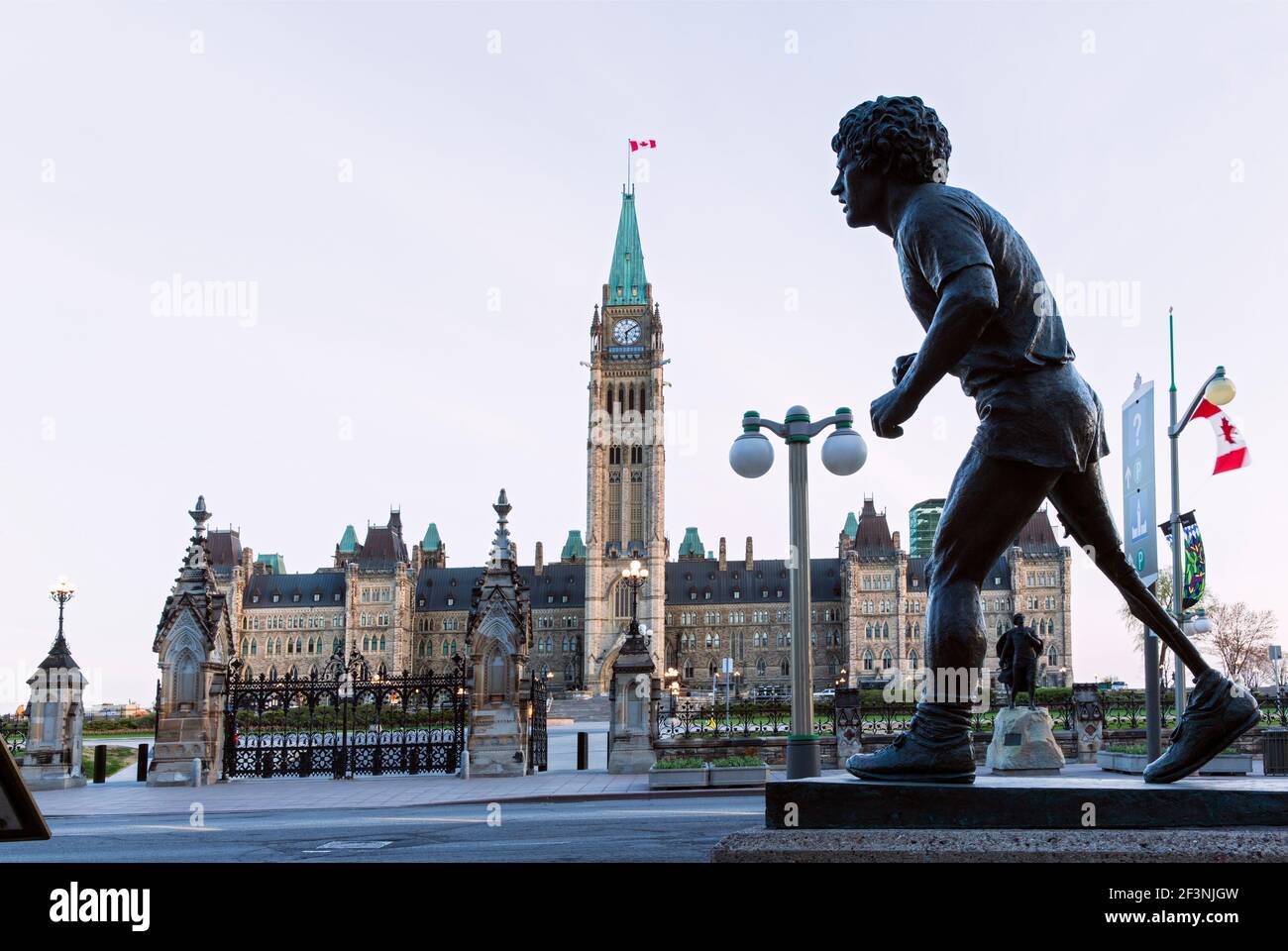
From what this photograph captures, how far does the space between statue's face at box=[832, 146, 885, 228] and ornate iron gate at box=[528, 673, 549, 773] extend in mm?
21600

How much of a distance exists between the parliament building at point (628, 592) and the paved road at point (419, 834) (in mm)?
98678

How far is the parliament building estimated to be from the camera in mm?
119688

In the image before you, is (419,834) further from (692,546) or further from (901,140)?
(692,546)

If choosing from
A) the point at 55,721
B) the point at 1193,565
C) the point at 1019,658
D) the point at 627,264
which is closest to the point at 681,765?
the point at 1019,658

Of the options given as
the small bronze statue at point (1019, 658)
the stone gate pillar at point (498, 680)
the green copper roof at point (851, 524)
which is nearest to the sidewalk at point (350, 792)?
the stone gate pillar at point (498, 680)

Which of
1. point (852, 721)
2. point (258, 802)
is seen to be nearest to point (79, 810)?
point (258, 802)

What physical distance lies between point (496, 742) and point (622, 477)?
319ft

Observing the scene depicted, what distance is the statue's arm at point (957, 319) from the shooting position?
14.0 ft

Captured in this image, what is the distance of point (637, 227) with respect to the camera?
12938 cm

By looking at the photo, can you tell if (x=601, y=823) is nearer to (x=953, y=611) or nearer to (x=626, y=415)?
(x=953, y=611)

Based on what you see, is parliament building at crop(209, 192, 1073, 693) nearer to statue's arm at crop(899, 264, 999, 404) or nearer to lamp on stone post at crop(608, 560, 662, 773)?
lamp on stone post at crop(608, 560, 662, 773)

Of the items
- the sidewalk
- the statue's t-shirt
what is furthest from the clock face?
the statue's t-shirt
